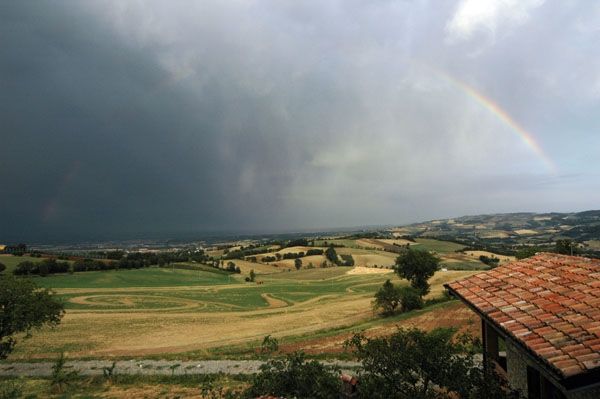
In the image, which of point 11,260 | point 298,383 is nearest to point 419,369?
point 298,383

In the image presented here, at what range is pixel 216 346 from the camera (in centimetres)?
A: 3522

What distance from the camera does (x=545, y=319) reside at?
7.36 metres

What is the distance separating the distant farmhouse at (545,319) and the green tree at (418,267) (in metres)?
43.0

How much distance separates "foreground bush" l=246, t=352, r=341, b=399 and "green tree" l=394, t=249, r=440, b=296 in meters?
48.2

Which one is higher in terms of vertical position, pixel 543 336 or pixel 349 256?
pixel 543 336

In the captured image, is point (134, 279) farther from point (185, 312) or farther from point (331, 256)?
point (331, 256)

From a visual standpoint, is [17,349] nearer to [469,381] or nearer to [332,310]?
[332,310]

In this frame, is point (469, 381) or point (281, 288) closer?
point (469, 381)

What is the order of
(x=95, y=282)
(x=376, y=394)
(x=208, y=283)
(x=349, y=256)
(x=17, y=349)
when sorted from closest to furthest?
(x=376, y=394) → (x=17, y=349) → (x=95, y=282) → (x=208, y=283) → (x=349, y=256)

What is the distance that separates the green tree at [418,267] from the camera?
54125 millimetres

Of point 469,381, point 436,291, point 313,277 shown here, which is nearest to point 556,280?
point 469,381

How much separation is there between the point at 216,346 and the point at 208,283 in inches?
2550

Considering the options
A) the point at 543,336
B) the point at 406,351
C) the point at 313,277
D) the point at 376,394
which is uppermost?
the point at 543,336

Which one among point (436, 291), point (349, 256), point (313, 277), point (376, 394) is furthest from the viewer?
point (349, 256)
